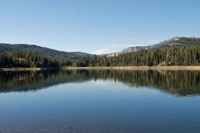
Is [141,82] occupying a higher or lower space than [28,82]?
higher

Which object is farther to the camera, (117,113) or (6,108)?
(6,108)

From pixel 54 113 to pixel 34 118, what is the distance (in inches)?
138

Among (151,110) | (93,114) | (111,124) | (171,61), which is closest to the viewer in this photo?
(111,124)

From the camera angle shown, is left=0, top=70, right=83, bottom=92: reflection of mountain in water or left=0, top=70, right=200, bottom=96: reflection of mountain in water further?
left=0, top=70, right=83, bottom=92: reflection of mountain in water

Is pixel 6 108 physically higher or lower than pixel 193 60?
lower

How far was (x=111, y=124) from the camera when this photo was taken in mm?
22266

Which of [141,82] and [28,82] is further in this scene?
[28,82]

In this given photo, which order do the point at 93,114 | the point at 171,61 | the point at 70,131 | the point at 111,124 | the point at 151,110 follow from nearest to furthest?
1. the point at 70,131
2. the point at 111,124
3. the point at 93,114
4. the point at 151,110
5. the point at 171,61

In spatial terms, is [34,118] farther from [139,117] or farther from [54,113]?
[139,117]

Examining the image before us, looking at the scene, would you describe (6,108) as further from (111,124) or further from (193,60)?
(193,60)

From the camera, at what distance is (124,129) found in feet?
66.9

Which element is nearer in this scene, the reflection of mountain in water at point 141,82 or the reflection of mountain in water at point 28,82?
the reflection of mountain in water at point 141,82

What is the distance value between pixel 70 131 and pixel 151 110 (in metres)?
14.7

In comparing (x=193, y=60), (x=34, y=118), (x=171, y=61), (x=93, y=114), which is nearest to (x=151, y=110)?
(x=93, y=114)
